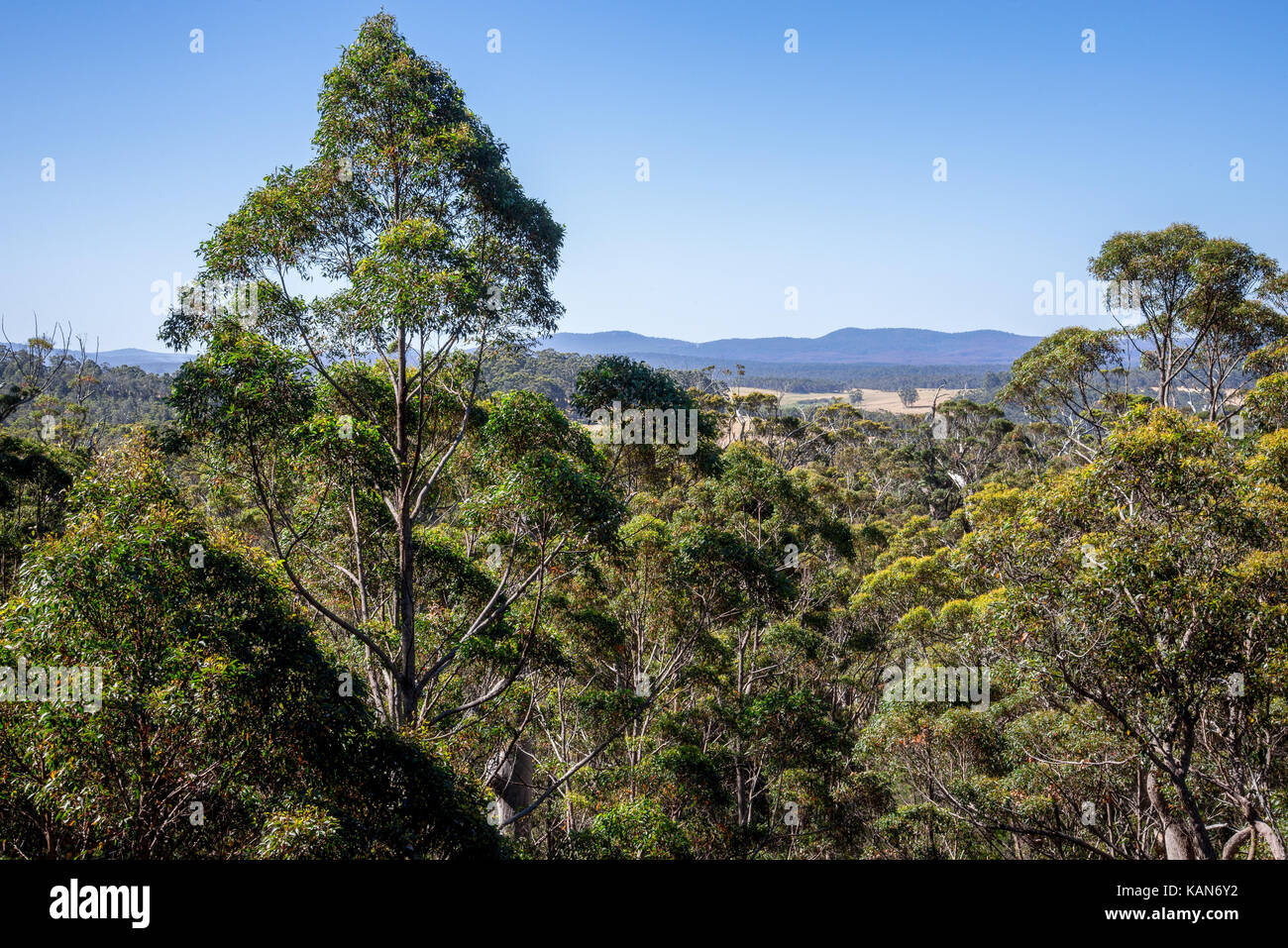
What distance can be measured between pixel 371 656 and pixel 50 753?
5.64 meters

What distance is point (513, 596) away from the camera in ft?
29.4

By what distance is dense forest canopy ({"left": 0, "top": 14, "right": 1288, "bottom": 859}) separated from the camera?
14.7 ft

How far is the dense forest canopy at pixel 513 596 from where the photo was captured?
14.7ft

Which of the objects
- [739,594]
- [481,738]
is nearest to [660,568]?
[739,594]

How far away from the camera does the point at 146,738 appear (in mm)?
4371
